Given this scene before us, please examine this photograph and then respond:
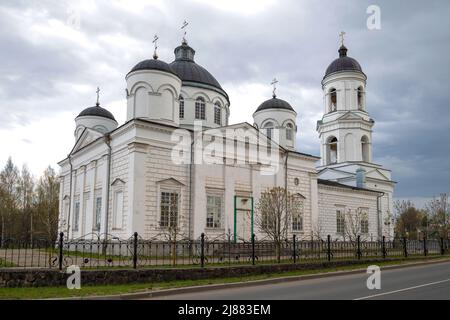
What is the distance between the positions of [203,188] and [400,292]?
14867mm


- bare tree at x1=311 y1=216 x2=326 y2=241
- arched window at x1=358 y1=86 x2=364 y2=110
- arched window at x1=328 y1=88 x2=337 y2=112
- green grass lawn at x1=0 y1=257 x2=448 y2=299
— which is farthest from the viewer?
arched window at x1=328 y1=88 x2=337 y2=112

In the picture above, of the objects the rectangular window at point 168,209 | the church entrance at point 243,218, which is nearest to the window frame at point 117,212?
the rectangular window at point 168,209

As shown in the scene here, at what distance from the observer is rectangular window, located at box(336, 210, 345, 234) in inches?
1398

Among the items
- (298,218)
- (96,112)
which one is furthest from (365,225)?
(96,112)

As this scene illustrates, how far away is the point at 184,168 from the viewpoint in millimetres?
24703

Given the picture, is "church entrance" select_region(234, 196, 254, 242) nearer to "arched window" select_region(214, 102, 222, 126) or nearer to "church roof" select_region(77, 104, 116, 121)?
"arched window" select_region(214, 102, 222, 126)

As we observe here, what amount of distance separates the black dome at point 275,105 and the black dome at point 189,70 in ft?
15.4

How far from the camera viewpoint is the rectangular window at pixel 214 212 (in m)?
25.4

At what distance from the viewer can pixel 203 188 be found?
82.0 feet

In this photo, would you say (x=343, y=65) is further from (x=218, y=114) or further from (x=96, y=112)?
(x=96, y=112)

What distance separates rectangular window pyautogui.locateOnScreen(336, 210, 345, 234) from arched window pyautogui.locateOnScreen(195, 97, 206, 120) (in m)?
14.3

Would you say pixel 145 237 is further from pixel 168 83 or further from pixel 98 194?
pixel 168 83

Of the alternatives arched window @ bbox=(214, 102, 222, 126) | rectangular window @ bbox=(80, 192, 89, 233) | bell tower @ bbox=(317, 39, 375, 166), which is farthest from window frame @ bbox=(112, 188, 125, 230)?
bell tower @ bbox=(317, 39, 375, 166)

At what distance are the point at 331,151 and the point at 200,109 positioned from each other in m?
18.9
